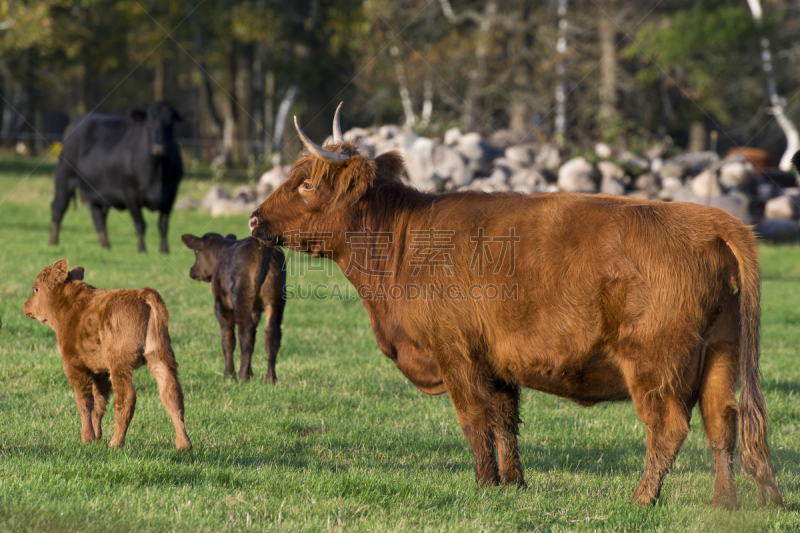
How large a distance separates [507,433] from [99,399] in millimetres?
2577

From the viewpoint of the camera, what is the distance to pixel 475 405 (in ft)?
15.0

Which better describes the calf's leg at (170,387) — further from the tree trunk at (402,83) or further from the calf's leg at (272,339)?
the tree trunk at (402,83)

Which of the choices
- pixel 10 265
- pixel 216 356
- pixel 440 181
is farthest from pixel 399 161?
pixel 440 181

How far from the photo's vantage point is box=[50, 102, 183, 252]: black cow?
14.5 meters

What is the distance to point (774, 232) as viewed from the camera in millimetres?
19266

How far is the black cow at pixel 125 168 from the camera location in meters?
14.5

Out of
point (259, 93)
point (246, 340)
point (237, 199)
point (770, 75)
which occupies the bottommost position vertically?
point (246, 340)

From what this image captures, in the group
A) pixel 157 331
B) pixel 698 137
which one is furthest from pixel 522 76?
pixel 157 331

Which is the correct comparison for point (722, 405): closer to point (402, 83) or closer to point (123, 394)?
point (123, 394)

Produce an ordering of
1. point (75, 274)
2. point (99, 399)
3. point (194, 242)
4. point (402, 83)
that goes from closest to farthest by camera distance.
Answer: point (99, 399)
point (75, 274)
point (194, 242)
point (402, 83)

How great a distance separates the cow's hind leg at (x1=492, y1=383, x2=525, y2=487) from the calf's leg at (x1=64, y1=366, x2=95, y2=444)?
2.50m

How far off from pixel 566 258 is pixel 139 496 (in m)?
2.51

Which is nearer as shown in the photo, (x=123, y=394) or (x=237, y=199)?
(x=123, y=394)

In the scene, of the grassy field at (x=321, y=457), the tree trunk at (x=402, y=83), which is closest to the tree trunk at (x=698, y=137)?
the tree trunk at (x=402, y=83)
